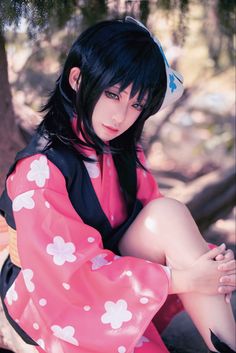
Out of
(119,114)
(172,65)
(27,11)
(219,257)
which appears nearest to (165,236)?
(219,257)

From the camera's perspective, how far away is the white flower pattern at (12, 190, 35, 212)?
1.47 metres

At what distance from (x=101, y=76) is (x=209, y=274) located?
0.59 m

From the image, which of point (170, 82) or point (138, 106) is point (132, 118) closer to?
point (138, 106)

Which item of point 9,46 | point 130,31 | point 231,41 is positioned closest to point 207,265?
point 130,31

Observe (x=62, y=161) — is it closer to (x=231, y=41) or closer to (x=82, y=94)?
(x=82, y=94)

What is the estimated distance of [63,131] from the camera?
1.59 metres

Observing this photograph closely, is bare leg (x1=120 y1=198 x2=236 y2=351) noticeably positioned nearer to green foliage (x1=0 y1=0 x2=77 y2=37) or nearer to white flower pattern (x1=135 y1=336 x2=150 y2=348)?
white flower pattern (x1=135 y1=336 x2=150 y2=348)

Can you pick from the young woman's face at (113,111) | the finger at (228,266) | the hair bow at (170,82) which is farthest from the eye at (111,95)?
the finger at (228,266)

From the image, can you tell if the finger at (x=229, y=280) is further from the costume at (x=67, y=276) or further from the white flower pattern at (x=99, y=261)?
the white flower pattern at (x=99, y=261)

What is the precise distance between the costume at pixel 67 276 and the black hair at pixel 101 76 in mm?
83

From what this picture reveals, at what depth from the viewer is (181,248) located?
1.56 metres

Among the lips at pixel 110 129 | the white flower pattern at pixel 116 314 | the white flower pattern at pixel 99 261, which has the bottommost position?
the white flower pattern at pixel 116 314

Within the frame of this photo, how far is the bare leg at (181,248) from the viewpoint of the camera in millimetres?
1549

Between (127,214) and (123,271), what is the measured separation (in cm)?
30
